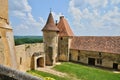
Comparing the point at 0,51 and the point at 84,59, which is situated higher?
the point at 0,51

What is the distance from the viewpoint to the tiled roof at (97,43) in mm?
29156

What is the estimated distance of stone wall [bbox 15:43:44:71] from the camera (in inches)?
811

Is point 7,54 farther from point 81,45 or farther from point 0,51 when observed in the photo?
point 81,45

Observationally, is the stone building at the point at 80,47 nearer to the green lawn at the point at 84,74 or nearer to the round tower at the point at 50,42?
the round tower at the point at 50,42

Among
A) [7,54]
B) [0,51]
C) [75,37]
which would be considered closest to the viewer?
[0,51]

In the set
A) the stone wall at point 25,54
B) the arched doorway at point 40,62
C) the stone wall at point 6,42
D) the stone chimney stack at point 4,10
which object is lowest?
the arched doorway at point 40,62

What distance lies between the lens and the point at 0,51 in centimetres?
555

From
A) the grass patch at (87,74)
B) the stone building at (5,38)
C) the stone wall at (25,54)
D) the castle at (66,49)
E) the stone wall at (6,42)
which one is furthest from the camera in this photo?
the castle at (66,49)

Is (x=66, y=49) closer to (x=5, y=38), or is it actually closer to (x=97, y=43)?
(x=97, y=43)

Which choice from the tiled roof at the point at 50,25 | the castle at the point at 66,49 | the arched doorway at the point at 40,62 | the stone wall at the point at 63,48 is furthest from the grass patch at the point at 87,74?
the tiled roof at the point at 50,25

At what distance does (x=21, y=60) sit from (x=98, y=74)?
37.3 feet

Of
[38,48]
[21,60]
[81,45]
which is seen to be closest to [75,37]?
[81,45]

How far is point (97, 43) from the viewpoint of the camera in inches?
1240

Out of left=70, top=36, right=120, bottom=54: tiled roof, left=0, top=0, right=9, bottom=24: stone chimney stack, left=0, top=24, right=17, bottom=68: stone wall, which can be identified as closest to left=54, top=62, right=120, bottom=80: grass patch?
left=70, top=36, right=120, bottom=54: tiled roof
